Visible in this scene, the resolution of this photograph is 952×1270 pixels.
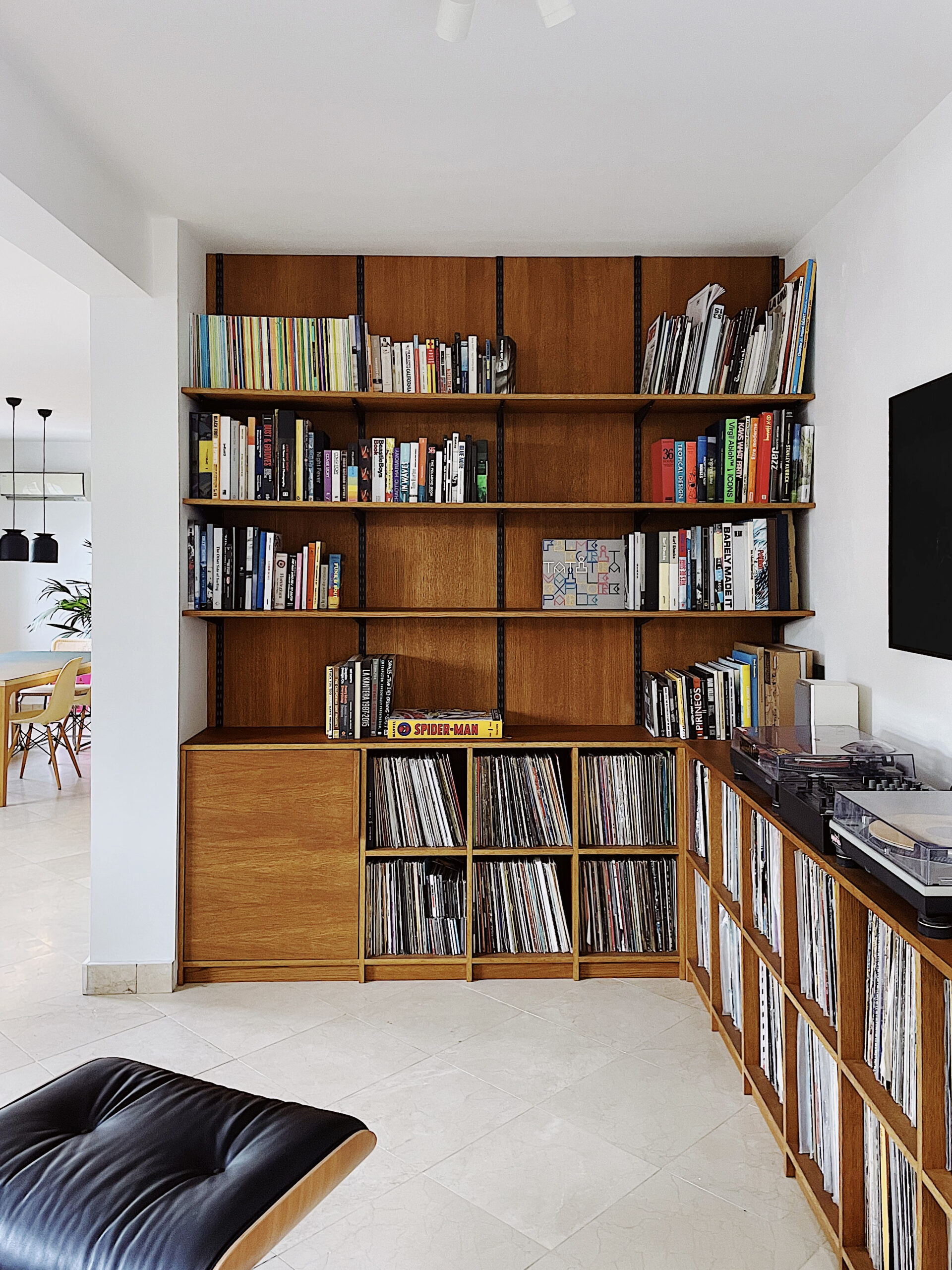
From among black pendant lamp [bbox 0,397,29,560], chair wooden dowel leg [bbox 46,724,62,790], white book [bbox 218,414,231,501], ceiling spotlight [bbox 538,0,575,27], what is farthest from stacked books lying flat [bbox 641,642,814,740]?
black pendant lamp [bbox 0,397,29,560]

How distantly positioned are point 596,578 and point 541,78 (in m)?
1.64

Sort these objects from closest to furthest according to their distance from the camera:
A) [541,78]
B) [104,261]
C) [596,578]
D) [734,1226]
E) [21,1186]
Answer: [21,1186] < [734,1226] < [541,78] < [104,261] < [596,578]

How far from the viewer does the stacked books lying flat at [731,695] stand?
3.09 metres

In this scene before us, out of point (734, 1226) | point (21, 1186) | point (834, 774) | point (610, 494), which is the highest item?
point (610, 494)

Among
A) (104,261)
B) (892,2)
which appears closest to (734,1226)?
(892,2)

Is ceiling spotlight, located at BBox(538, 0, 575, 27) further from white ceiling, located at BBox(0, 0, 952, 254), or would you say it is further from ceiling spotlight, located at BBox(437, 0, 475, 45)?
white ceiling, located at BBox(0, 0, 952, 254)

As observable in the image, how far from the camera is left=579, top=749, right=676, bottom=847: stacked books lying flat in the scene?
3.23 m

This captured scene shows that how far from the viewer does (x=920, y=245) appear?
240 cm

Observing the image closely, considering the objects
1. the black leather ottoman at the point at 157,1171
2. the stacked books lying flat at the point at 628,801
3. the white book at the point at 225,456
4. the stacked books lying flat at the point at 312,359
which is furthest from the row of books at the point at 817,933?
the white book at the point at 225,456

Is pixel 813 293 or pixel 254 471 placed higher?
pixel 813 293

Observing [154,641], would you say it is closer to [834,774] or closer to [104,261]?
[104,261]

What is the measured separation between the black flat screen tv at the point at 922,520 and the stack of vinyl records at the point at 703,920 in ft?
3.30

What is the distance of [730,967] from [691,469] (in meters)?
1.58

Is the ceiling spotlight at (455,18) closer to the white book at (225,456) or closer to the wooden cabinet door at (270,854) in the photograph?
the white book at (225,456)
